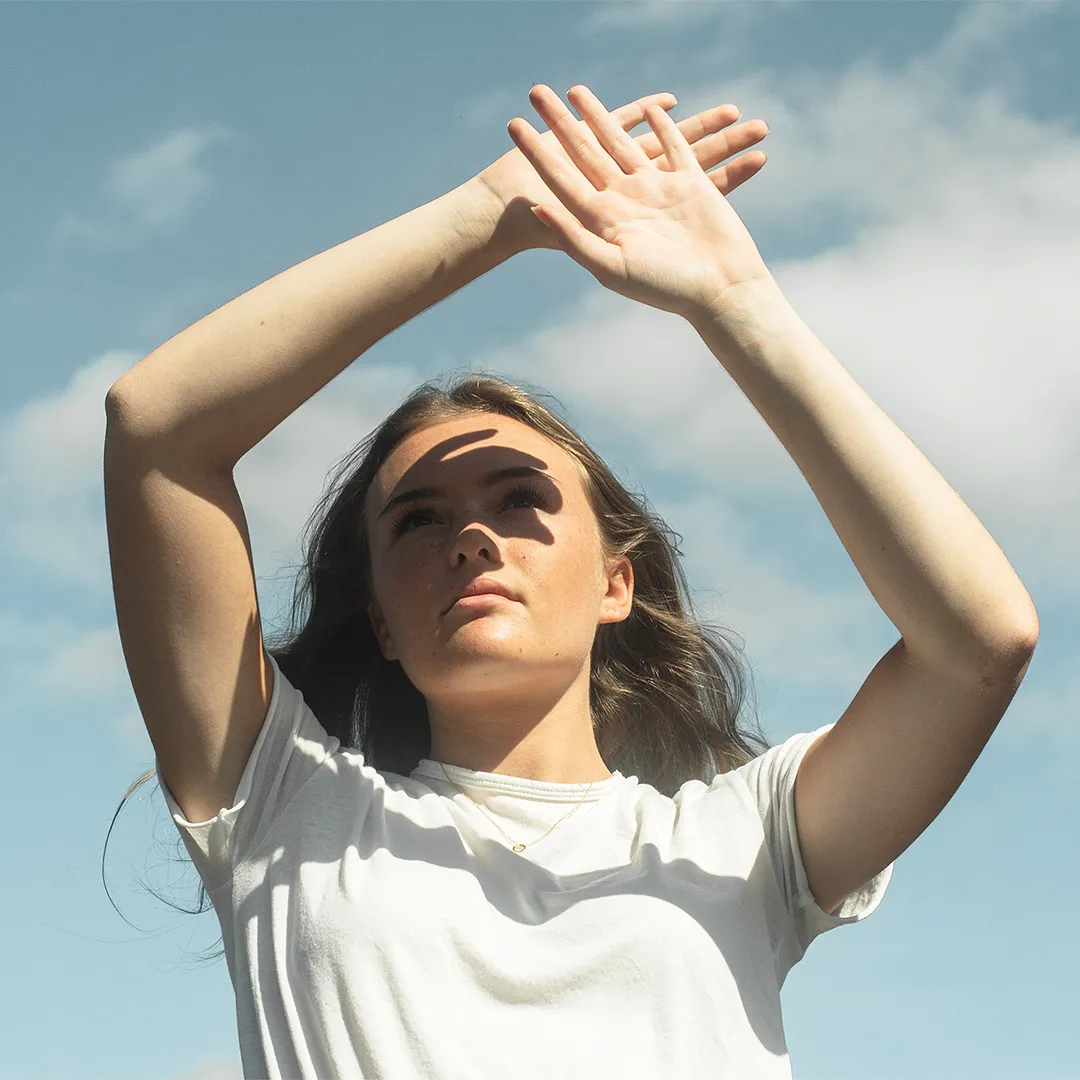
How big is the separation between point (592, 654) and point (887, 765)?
151 cm

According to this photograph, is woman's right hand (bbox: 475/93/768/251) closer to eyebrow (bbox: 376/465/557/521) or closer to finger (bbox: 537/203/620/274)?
finger (bbox: 537/203/620/274)

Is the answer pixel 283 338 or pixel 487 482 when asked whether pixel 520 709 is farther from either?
pixel 283 338

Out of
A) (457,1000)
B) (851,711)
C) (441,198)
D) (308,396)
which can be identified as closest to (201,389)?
(308,396)

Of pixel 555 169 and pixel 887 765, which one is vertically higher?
pixel 555 169

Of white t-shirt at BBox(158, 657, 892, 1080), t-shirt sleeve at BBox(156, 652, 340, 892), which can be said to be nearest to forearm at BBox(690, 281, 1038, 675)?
white t-shirt at BBox(158, 657, 892, 1080)

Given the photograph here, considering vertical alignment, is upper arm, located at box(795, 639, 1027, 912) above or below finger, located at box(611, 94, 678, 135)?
below

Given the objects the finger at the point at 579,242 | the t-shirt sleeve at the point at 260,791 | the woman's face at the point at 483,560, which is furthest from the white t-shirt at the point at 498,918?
the finger at the point at 579,242

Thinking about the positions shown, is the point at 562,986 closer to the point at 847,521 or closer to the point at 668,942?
the point at 668,942

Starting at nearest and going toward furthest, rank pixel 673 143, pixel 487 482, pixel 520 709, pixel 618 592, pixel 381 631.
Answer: pixel 673 143
pixel 520 709
pixel 487 482
pixel 381 631
pixel 618 592

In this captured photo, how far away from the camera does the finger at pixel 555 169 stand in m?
3.67

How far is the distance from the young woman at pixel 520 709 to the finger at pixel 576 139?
0.04ft

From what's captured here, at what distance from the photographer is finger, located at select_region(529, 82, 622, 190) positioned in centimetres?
377

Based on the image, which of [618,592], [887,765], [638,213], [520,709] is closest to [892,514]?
[887,765]

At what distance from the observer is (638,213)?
3652 millimetres
